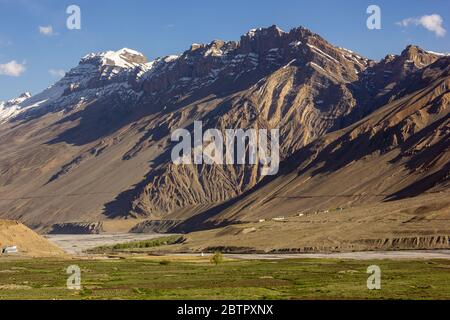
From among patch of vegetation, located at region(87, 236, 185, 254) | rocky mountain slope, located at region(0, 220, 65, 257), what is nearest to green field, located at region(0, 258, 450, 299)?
rocky mountain slope, located at region(0, 220, 65, 257)

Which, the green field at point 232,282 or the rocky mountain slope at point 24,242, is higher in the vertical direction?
the rocky mountain slope at point 24,242

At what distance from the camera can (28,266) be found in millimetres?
100875

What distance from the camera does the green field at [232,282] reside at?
56.6 metres

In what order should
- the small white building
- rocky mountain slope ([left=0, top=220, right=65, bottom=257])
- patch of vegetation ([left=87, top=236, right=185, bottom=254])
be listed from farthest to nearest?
patch of vegetation ([left=87, top=236, right=185, bottom=254]), rocky mountain slope ([left=0, top=220, right=65, bottom=257]), the small white building

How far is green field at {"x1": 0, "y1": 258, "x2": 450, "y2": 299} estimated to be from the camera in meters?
A: 56.6

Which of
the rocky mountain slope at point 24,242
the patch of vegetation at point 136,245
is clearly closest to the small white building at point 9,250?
the rocky mountain slope at point 24,242

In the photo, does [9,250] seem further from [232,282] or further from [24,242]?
[232,282]

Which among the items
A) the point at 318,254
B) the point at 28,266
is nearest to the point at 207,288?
the point at 28,266

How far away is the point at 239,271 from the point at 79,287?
28.7 meters

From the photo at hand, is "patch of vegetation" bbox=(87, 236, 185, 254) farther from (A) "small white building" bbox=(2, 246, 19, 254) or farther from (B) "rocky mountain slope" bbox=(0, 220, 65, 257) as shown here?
(A) "small white building" bbox=(2, 246, 19, 254)

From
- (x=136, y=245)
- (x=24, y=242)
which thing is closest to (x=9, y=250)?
(x=24, y=242)

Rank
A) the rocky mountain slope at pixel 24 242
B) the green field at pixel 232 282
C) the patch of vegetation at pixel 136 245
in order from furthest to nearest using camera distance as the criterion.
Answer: the patch of vegetation at pixel 136 245, the rocky mountain slope at pixel 24 242, the green field at pixel 232 282

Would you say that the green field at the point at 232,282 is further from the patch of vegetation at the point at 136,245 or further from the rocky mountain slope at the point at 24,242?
the patch of vegetation at the point at 136,245
